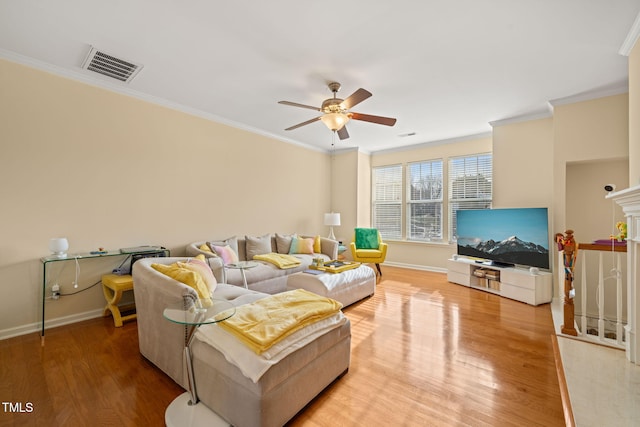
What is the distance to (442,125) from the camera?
16.0ft

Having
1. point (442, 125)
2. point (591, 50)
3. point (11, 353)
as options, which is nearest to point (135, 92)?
point (11, 353)

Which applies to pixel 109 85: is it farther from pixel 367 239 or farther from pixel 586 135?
pixel 586 135

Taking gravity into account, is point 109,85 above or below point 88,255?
above

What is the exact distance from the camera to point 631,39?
2.47 m

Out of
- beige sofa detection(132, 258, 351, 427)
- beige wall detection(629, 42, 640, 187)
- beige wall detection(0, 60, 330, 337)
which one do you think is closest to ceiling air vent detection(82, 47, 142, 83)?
beige wall detection(0, 60, 330, 337)

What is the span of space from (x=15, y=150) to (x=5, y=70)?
0.80 meters

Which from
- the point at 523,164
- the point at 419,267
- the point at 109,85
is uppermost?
the point at 109,85

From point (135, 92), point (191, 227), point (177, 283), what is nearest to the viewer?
point (177, 283)

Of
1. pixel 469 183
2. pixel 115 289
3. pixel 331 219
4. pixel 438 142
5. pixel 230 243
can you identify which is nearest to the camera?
pixel 115 289

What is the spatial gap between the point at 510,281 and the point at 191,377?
14.2ft

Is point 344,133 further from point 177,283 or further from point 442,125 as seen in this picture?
point 177,283

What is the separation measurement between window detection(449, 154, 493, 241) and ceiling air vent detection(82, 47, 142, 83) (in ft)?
18.6

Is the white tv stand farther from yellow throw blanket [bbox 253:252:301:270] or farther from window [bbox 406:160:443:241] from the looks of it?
yellow throw blanket [bbox 253:252:301:270]

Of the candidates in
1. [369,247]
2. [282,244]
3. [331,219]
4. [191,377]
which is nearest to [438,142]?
[369,247]
